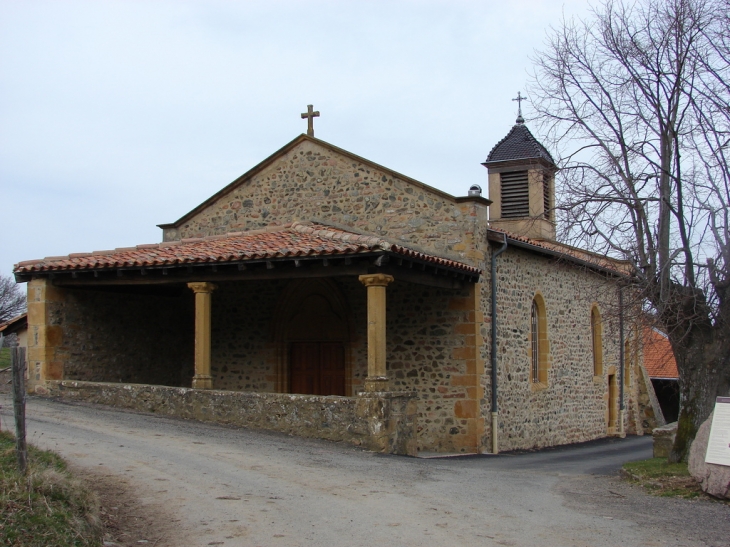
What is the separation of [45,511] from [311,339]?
10772 millimetres

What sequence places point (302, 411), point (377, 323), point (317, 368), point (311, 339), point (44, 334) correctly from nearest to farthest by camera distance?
1. point (302, 411)
2. point (377, 323)
3. point (44, 334)
4. point (311, 339)
5. point (317, 368)

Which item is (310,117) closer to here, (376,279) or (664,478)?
(376,279)

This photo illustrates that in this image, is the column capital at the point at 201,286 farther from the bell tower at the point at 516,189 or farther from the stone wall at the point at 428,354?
the bell tower at the point at 516,189

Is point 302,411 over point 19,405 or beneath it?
beneath

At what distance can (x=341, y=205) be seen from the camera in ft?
52.2

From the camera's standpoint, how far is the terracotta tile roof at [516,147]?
20.0 metres

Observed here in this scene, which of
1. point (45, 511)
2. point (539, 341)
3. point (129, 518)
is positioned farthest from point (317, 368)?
point (45, 511)

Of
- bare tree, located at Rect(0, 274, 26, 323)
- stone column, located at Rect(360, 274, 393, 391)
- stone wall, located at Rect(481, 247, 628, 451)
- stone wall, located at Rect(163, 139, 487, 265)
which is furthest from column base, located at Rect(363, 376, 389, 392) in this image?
bare tree, located at Rect(0, 274, 26, 323)

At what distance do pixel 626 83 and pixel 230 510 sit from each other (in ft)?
26.4

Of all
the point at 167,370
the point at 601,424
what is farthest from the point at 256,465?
the point at 601,424

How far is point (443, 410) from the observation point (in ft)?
47.1

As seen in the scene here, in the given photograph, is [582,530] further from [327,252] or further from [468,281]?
[468,281]

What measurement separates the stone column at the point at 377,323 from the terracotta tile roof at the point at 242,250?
1.83 feet

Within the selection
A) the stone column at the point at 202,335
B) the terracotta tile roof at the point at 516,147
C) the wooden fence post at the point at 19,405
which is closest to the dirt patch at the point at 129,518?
the wooden fence post at the point at 19,405
